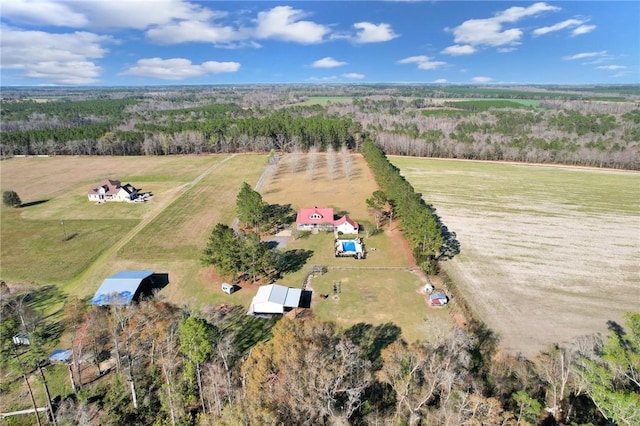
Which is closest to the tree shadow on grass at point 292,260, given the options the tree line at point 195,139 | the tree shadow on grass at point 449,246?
the tree shadow on grass at point 449,246

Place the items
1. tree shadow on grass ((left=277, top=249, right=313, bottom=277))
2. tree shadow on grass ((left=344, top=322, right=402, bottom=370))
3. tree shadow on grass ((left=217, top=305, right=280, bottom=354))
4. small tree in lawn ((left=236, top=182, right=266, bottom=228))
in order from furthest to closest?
small tree in lawn ((left=236, top=182, right=266, bottom=228)) < tree shadow on grass ((left=277, top=249, right=313, bottom=277)) < tree shadow on grass ((left=217, top=305, right=280, bottom=354)) < tree shadow on grass ((left=344, top=322, right=402, bottom=370))

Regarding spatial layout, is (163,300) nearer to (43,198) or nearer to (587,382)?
(587,382)

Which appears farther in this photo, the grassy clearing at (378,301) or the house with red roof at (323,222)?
the house with red roof at (323,222)

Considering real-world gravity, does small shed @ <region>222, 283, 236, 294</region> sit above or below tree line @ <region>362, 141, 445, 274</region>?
below

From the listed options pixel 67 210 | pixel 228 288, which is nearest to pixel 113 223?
pixel 67 210

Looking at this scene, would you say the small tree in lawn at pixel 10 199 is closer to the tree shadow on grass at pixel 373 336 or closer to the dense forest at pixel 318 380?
the dense forest at pixel 318 380

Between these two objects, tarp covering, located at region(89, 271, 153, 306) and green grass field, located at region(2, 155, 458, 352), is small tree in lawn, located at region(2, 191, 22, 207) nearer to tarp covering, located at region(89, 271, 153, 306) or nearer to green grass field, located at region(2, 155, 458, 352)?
green grass field, located at region(2, 155, 458, 352)

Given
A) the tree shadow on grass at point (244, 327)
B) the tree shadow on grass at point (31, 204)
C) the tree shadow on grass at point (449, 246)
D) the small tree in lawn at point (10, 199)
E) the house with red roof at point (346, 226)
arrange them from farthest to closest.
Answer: the tree shadow on grass at point (31, 204), the small tree in lawn at point (10, 199), the house with red roof at point (346, 226), the tree shadow on grass at point (449, 246), the tree shadow on grass at point (244, 327)

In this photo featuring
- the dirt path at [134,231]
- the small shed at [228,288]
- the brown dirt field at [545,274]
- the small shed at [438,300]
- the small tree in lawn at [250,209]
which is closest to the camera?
the brown dirt field at [545,274]

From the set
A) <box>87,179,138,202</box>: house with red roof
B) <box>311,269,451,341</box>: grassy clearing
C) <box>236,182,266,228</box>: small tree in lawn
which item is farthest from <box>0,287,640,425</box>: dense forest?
<box>87,179,138,202</box>: house with red roof
